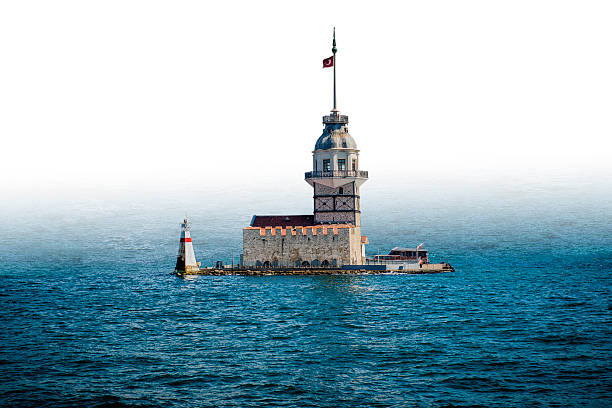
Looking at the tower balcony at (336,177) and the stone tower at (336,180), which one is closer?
the tower balcony at (336,177)

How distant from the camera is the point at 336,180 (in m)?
81.8

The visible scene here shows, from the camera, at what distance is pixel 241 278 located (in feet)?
252

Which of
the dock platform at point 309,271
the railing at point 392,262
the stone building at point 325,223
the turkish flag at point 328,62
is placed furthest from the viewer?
the turkish flag at point 328,62

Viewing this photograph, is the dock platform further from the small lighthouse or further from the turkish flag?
the turkish flag

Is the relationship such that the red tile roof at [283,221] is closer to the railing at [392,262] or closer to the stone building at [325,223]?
the stone building at [325,223]

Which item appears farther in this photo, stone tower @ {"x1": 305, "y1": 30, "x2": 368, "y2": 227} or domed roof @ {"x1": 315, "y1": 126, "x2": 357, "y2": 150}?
domed roof @ {"x1": 315, "y1": 126, "x2": 357, "y2": 150}

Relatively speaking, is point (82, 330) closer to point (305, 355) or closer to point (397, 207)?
point (305, 355)

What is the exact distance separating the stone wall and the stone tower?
10.9 feet

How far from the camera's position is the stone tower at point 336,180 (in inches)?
3233

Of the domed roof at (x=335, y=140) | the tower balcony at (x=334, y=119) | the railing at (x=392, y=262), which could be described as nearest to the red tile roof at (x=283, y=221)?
the railing at (x=392, y=262)

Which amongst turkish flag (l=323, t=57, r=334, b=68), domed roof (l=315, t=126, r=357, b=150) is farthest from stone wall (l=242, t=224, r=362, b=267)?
turkish flag (l=323, t=57, r=334, b=68)

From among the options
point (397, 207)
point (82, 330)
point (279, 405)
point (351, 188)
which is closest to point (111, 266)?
point (351, 188)

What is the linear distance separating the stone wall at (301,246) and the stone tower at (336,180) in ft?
10.9

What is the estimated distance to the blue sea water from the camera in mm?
38312
